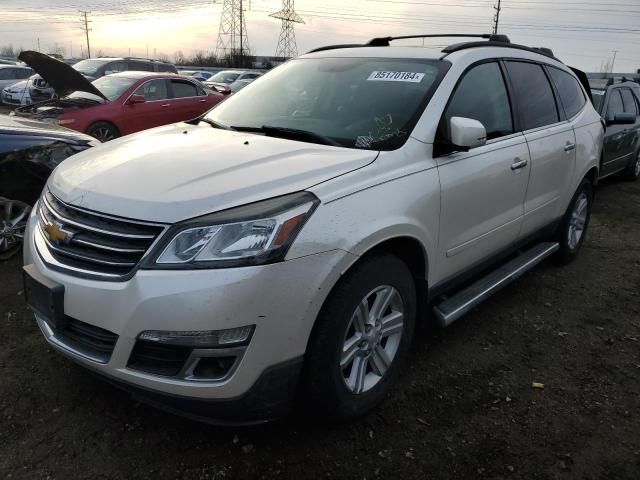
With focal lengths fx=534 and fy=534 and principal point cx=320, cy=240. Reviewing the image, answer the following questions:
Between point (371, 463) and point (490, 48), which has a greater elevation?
point (490, 48)

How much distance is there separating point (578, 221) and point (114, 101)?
7703 mm

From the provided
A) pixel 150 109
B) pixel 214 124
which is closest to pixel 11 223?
pixel 214 124

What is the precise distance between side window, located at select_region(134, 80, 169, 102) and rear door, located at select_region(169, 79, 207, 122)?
19cm

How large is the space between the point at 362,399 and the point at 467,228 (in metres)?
1.19

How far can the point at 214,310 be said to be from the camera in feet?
6.45

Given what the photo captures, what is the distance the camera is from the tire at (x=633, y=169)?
909 centimetres

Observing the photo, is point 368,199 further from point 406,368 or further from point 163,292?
point 406,368

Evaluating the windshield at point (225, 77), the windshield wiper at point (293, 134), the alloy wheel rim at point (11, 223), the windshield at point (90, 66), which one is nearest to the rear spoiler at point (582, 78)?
the windshield wiper at point (293, 134)

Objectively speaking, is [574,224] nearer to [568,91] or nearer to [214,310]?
[568,91]

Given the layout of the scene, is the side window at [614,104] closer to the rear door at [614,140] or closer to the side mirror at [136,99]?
the rear door at [614,140]

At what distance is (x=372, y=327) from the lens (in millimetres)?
2545

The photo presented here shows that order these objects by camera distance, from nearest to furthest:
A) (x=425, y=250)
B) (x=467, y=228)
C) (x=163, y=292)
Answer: (x=163, y=292) < (x=425, y=250) < (x=467, y=228)

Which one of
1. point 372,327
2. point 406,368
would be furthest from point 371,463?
point 406,368

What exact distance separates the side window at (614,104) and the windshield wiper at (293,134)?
640 cm
